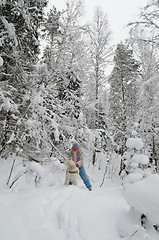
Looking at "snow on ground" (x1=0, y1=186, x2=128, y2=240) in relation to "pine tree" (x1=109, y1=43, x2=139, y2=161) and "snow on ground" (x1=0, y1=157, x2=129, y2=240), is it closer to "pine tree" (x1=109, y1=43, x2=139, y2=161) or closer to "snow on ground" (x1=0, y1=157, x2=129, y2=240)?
"snow on ground" (x1=0, y1=157, x2=129, y2=240)

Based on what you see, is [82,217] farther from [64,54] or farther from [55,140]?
[64,54]

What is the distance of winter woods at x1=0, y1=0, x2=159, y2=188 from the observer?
417 centimetres

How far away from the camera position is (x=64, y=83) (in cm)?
721

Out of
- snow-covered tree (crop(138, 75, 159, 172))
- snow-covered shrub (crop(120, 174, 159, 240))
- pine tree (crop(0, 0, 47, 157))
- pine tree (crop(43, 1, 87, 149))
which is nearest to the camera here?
snow-covered shrub (crop(120, 174, 159, 240))

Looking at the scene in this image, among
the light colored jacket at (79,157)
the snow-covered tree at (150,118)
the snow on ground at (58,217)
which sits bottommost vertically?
the snow on ground at (58,217)

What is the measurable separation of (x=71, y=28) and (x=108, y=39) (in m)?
5.92

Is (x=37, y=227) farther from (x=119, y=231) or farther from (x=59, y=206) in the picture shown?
(x=119, y=231)

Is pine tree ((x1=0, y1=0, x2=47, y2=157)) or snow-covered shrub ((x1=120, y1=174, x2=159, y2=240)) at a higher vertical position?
pine tree ((x1=0, y1=0, x2=47, y2=157))

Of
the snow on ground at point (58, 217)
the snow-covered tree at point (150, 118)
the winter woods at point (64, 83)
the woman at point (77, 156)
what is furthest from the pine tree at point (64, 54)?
the snow-covered tree at point (150, 118)

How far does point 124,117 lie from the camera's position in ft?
37.2

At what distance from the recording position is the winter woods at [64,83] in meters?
4.17

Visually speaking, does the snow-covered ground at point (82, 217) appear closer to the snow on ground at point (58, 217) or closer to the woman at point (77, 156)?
the snow on ground at point (58, 217)

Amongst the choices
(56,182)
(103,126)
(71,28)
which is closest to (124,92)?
(103,126)

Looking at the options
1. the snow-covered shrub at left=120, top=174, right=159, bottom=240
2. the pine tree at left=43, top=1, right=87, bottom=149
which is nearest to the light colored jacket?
the pine tree at left=43, top=1, right=87, bottom=149
